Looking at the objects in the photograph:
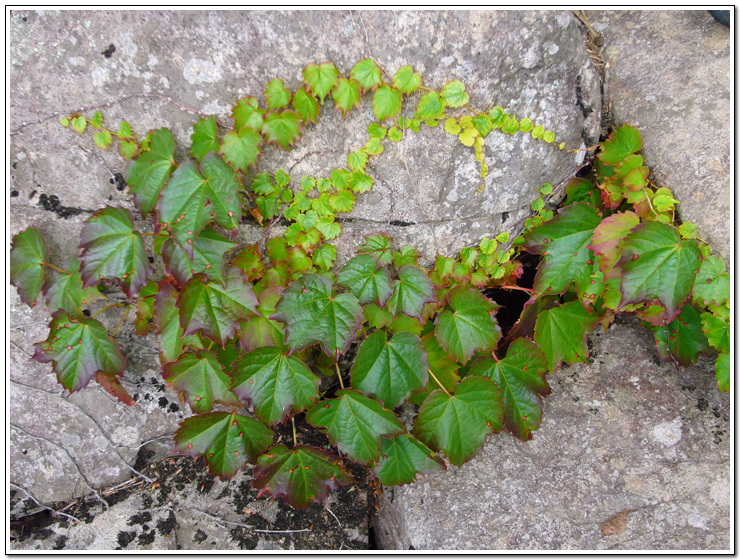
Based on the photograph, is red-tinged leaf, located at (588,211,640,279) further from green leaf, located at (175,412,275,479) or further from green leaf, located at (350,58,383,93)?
green leaf, located at (175,412,275,479)

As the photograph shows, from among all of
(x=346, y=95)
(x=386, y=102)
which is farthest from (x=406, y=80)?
(x=346, y=95)

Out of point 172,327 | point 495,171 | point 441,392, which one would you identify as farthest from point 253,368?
point 495,171

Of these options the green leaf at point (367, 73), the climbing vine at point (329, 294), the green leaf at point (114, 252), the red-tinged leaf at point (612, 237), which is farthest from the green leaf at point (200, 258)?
the red-tinged leaf at point (612, 237)

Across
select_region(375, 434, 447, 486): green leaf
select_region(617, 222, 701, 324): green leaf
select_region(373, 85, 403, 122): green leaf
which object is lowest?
select_region(375, 434, 447, 486): green leaf

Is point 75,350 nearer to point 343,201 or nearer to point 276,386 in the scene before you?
point 276,386

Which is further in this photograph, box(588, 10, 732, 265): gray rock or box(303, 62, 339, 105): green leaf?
box(588, 10, 732, 265): gray rock

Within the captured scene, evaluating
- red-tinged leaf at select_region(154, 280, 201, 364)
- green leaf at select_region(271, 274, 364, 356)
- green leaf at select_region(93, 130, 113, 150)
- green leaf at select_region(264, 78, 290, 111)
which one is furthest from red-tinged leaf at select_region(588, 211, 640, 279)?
green leaf at select_region(93, 130, 113, 150)
